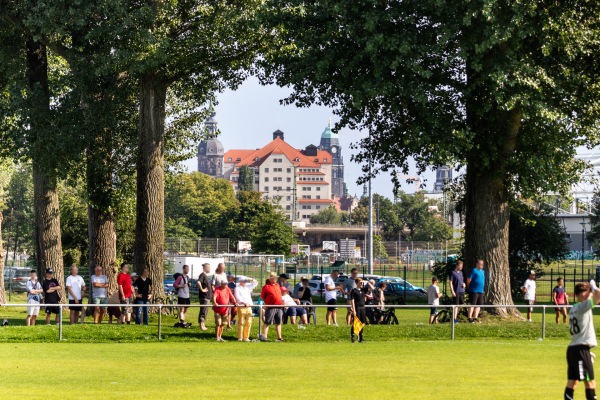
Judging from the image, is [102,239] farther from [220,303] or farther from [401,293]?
[401,293]

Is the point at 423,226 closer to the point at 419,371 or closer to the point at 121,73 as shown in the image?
the point at 121,73

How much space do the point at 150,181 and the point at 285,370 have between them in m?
16.4

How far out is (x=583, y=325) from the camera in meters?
14.1

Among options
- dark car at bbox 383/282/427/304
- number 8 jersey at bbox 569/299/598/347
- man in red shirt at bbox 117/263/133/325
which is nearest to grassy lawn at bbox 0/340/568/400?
number 8 jersey at bbox 569/299/598/347

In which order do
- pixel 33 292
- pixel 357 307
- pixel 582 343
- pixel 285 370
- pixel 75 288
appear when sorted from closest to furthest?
1. pixel 582 343
2. pixel 285 370
3. pixel 357 307
4. pixel 75 288
5. pixel 33 292

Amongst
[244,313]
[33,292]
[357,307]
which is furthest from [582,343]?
[33,292]

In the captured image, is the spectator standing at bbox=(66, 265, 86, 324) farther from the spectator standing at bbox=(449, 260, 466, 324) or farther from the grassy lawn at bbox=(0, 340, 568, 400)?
the spectator standing at bbox=(449, 260, 466, 324)

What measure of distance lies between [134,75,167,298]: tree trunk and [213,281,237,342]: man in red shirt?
24.0ft

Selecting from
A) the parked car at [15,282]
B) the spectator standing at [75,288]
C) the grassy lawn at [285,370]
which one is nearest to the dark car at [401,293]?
the parked car at [15,282]

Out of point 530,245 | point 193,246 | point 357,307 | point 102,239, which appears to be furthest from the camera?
point 193,246

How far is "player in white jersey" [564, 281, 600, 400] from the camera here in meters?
13.8

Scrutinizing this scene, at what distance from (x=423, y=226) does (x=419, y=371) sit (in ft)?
522

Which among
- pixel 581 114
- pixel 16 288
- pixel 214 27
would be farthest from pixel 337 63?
pixel 16 288

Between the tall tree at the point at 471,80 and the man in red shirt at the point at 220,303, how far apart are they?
6.38 meters
